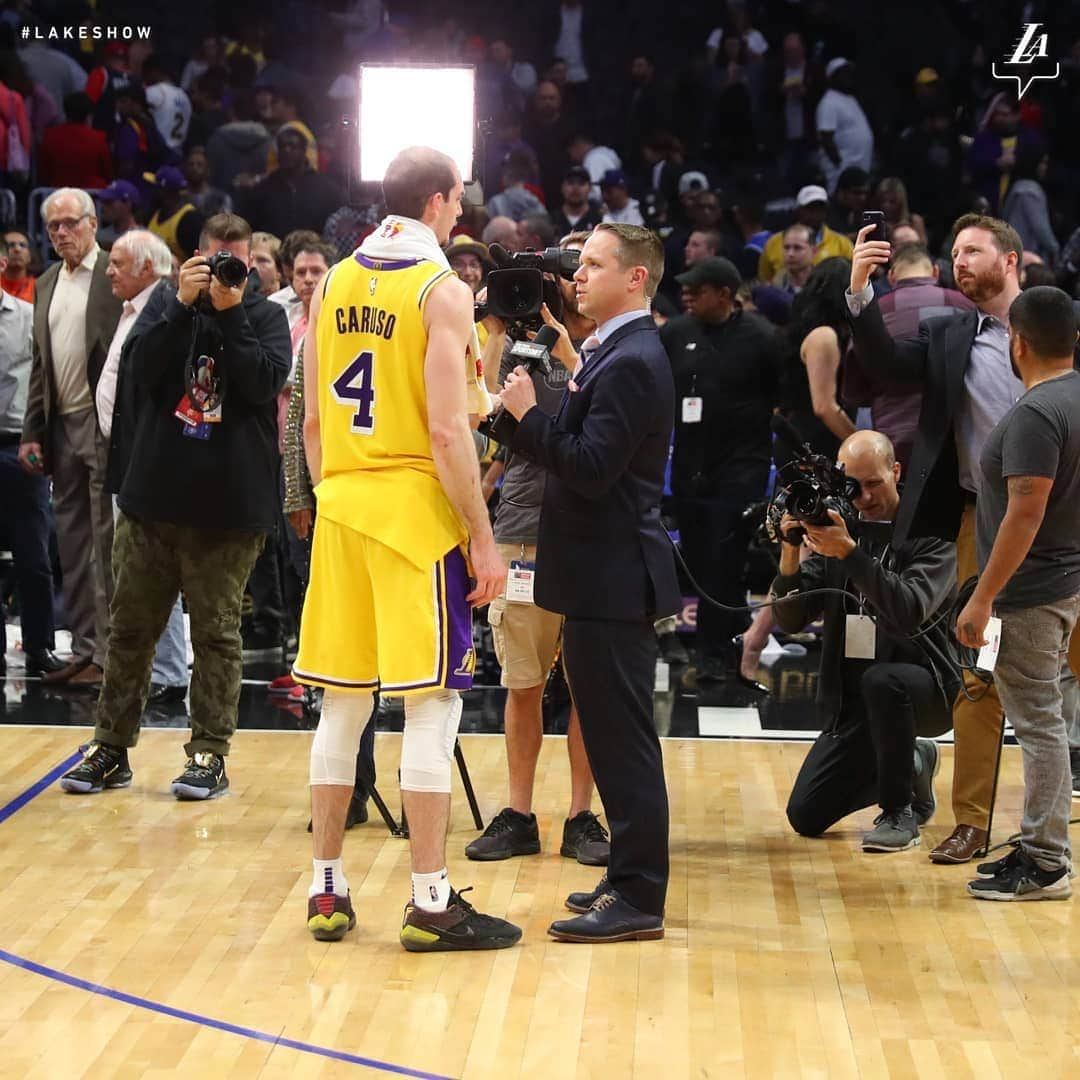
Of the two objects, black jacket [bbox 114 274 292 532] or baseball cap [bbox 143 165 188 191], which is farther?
baseball cap [bbox 143 165 188 191]

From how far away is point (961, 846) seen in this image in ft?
16.5

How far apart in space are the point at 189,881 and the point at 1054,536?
2459mm

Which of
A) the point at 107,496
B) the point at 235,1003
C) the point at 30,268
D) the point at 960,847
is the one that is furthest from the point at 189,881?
the point at 30,268

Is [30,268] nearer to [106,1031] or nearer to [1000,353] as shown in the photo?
[1000,353]

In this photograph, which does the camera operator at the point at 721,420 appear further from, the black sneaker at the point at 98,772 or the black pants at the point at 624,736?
the black pants at the point at 624,736

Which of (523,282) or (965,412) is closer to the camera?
(523,282)

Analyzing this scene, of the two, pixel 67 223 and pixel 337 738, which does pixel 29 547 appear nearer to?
pixel 67 223

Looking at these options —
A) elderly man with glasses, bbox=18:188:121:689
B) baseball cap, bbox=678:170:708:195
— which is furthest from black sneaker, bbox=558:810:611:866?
baseball cap, bbox=678:170:708:195

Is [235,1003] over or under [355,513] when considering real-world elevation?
under

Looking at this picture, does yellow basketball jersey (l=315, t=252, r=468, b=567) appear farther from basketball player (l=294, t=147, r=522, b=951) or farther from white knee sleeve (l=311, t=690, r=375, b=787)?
white knee sleeve (l=311, t=690, r=375, b=787)

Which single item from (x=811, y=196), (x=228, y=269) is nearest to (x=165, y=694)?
(x=228, y=269)

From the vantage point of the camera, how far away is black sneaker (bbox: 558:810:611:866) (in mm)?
4945

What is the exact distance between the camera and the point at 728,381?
7828mm

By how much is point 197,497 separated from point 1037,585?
8.46ft
